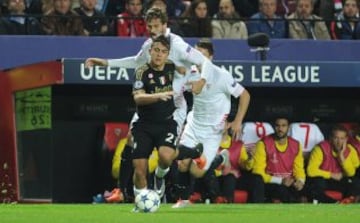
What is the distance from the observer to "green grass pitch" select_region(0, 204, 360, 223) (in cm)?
1209

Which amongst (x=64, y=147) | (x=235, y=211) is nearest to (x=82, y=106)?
(x=64, y=147)

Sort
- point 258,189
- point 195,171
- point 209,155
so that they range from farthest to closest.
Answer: point 258,189 < point 209,155 < point 195,171

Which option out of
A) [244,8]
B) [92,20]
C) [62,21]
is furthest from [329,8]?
[62,21]

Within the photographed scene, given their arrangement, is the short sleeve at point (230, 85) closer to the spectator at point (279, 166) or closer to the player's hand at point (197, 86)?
the player's hand at point (197, 86)

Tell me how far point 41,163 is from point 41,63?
186cm

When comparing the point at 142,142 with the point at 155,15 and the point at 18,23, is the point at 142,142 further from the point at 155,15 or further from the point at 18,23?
the point at 18,23

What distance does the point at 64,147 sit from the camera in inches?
770

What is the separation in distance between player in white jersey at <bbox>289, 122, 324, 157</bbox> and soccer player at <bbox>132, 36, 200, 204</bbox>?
20.3ft

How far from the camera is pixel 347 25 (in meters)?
20.4

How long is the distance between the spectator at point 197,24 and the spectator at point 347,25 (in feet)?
6.77

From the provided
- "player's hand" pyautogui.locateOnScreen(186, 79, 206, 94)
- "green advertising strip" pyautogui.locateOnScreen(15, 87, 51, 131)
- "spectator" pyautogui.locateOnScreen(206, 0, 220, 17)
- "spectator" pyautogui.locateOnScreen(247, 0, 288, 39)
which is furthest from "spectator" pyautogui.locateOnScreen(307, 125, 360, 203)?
"player's hand" pyautogui.locateOnScreen(186, 79, 206, 94)

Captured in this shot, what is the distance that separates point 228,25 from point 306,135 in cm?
201

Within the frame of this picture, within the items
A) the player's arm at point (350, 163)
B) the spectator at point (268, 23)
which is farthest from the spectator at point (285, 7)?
the player's arm at point (350, 163)

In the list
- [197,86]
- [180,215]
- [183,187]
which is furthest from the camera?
[183,187]
